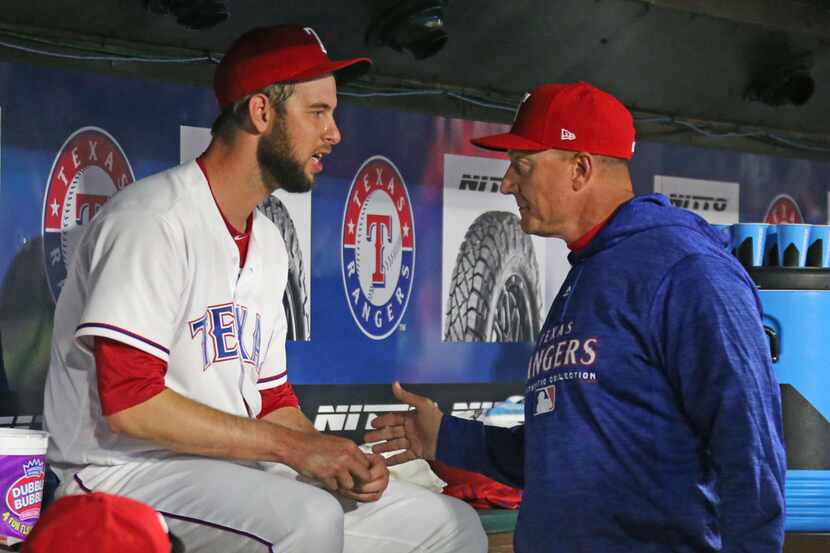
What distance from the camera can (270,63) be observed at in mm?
2422

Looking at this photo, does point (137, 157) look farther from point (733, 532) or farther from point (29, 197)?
point (733, 532)

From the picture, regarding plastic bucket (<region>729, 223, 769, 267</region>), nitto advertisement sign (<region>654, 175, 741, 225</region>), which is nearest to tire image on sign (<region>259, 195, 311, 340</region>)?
plastic bucket (<region>729, 223, 769, 267</region>)

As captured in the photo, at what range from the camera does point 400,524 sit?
234 cm

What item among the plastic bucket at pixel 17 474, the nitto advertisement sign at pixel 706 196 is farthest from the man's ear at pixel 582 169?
the nitto advertisement sign at pixel 706 196

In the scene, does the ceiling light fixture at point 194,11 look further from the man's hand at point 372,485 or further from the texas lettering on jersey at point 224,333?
the man's hand at point 372,485

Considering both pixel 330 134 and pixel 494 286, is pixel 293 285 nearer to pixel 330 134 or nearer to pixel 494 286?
pixel 494 286

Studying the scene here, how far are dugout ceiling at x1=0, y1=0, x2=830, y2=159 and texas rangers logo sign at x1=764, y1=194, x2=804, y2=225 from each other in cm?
24

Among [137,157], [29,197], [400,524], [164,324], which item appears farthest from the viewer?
[137,157]

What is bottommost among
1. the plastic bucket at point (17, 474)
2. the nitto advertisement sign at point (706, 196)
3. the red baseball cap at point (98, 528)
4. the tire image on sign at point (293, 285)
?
the plastic bucket at point (17, 474)

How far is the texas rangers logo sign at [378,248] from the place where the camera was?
402 centimetres

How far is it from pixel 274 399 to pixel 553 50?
7.82 feet

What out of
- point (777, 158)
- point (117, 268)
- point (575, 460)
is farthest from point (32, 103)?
point (777, 158)

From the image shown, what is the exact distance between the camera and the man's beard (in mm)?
2441

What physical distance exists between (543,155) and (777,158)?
11.3 feet
